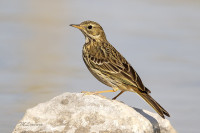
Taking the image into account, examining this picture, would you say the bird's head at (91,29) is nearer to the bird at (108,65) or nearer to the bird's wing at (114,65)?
the bird at (108,65)

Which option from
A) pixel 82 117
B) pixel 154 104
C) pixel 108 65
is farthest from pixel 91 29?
pixel 82 117

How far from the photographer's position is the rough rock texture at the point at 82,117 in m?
13.2

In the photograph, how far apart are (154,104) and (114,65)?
6.95 ft

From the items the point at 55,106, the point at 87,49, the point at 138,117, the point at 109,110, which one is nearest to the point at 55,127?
the point at 55,106

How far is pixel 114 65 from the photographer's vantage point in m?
15.6

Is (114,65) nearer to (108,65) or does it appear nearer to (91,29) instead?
(108,65)

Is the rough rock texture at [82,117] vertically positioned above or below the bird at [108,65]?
below

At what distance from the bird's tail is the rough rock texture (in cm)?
45

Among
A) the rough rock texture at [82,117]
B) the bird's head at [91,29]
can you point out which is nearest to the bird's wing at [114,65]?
the bird's head at [91,29]

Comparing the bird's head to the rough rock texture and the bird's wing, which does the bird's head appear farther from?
the rough rock texture

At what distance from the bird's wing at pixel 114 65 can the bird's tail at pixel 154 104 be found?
0.73 ft

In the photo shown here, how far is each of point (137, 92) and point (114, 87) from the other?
81 cm

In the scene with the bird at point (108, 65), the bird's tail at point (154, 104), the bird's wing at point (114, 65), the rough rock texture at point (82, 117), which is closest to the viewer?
the rough rock texture at point (82, 117)

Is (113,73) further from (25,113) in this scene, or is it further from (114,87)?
(25,113)
